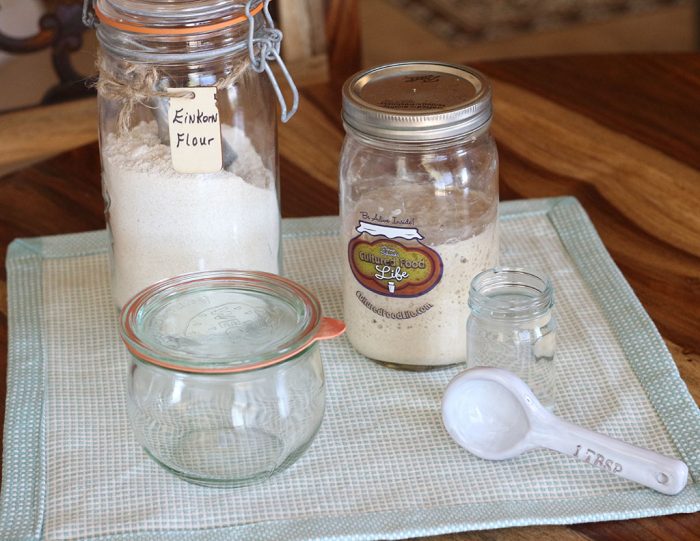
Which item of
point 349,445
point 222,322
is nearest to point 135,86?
point 222,322

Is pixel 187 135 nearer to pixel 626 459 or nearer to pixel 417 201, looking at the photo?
pixel 417 201

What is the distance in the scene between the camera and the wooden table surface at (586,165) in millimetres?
970

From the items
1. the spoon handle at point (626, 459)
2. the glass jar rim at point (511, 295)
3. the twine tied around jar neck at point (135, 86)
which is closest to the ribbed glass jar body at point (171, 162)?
the twine tied around jar neck at point (135, 86)

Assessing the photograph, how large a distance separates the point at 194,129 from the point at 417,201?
7.3 inches

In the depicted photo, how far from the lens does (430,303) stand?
0.79 meters

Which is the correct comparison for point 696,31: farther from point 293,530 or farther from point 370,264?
point 293,530

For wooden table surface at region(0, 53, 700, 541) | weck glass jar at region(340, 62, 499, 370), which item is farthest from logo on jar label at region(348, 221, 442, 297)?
wooden table surface at region(0, 53, 700, 541)

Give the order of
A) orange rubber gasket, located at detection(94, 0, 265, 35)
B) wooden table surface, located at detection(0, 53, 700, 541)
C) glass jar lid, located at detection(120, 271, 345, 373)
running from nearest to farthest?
glass jar lid, located at detection(120, 271, 345, 373)
orange rubber gasket, located at detection(94, 0, 265, 35)
wooden table surface, located at detection(0, 53, 700, 541)

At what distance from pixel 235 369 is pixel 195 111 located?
25 cm

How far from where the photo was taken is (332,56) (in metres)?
1.36

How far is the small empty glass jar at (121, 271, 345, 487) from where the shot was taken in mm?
657

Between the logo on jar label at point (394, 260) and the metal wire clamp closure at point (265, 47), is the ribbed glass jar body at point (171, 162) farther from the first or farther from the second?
the logo on jar label at point (394, 260)

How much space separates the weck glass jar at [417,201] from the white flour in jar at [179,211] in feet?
0.29

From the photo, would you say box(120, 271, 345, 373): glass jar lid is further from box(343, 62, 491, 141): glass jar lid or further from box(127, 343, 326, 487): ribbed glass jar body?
box(343, 62, 491, 141): glass jar lid
